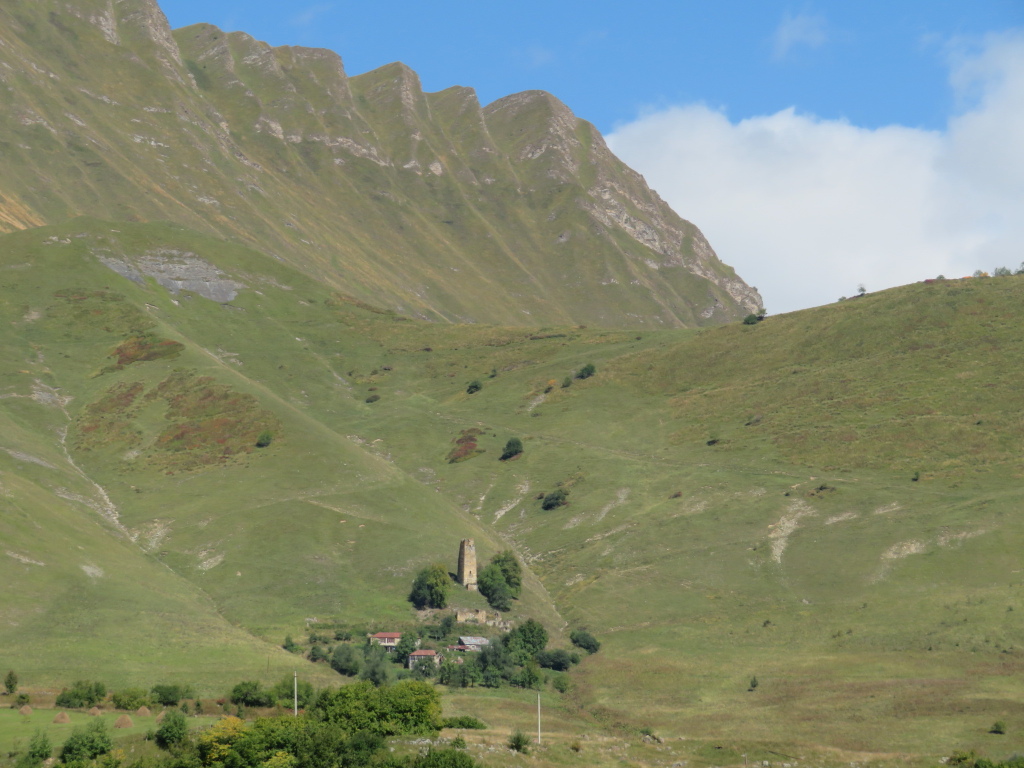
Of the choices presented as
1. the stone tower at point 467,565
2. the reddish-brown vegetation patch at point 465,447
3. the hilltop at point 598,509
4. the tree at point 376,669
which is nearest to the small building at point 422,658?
the tree at point 376,669

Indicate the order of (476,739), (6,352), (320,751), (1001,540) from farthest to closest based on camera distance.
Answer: (6,352), (1001,540), (476,739), (320,751)

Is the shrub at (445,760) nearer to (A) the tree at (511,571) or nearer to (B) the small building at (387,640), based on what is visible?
(B) the small building at (387,640)

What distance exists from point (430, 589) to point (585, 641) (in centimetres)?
1524

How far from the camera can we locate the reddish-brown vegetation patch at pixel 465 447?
154 meters

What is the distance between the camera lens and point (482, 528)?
423 ft

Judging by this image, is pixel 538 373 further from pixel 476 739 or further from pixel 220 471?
pixel 476 739

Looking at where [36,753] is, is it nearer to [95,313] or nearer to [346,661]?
[346,661]

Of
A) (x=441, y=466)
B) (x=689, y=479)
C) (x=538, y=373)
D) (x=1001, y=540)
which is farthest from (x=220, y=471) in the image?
(x=1001, y=540)

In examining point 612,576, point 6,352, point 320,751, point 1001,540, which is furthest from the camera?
point 6,352

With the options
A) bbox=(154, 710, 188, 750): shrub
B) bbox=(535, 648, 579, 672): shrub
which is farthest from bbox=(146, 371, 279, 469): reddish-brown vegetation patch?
bbox=(154, 710, 188, 750): shrub

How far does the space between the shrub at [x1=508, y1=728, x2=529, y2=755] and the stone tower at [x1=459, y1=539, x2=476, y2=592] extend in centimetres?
4145

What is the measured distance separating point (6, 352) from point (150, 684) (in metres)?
111

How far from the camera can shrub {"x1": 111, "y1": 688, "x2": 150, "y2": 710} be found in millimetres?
67062

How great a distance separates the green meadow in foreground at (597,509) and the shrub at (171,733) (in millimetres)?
16673
